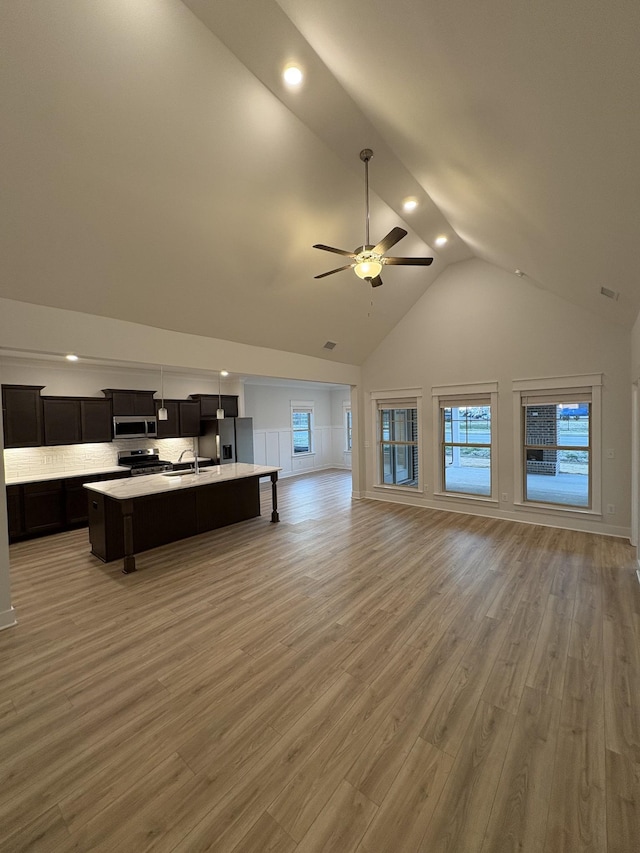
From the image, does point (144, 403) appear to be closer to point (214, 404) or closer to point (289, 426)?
point (214, 404)

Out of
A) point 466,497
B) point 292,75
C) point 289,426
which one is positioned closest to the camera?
point 292,75

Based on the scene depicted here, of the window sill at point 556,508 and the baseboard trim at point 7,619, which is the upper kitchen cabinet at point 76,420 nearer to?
the baseboard trim at point 7,619

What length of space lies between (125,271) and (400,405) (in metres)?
5.20

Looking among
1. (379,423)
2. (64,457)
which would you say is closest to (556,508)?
(379,423)

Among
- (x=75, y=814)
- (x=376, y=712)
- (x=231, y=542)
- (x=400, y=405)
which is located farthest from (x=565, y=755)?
(x=400, y=405)

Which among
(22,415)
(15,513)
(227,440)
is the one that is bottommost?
(15,513)

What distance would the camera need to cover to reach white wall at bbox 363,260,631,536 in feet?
15.9

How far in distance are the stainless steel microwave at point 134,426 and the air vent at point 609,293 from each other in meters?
7.22

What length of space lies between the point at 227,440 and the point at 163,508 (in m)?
3.21

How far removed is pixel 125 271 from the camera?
3387 mm

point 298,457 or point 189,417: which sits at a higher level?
point 189,417

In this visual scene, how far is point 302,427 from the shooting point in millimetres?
10828

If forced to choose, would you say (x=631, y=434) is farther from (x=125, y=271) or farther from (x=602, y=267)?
(x=125, y=271)

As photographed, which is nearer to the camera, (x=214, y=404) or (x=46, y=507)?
(x=46, y=507)
